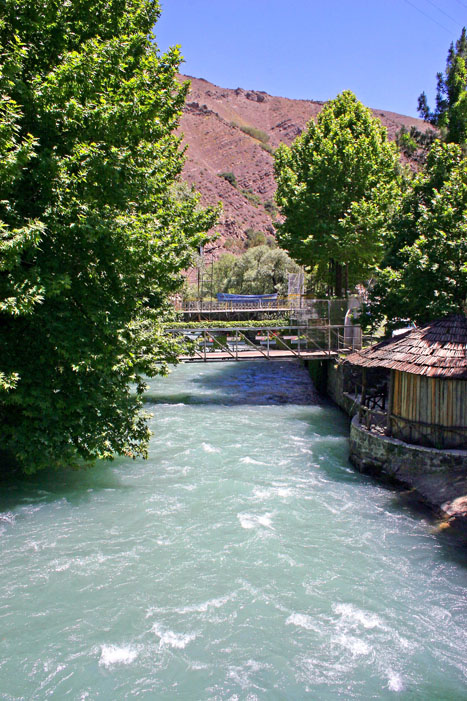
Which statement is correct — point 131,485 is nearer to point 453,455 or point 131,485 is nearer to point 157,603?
point 157,603

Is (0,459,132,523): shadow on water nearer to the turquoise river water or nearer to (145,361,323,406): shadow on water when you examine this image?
the turquoise river water

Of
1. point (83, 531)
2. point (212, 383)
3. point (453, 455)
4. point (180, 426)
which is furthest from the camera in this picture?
point (212, 383)

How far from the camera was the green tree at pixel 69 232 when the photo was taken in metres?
9.35

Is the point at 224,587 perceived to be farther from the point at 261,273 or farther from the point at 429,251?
the point at 261,273

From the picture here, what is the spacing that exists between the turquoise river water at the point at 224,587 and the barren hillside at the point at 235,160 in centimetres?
8257

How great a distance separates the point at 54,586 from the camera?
351 inches

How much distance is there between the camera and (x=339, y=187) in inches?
1166

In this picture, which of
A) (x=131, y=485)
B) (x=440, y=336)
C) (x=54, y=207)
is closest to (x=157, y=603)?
(x=131, y=485)

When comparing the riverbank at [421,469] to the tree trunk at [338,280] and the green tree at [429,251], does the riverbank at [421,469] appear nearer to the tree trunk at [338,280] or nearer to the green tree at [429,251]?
the green tree at [429,251]

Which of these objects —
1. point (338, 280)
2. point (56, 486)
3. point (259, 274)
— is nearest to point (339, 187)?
point (338, 280)

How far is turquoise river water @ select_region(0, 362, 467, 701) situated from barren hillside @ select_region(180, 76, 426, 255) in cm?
8257

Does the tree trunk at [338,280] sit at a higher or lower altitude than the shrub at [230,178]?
lower

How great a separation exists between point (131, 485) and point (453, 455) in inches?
326

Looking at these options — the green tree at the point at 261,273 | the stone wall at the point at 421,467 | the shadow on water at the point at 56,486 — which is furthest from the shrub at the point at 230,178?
the shadow on water at the point at 56,486
